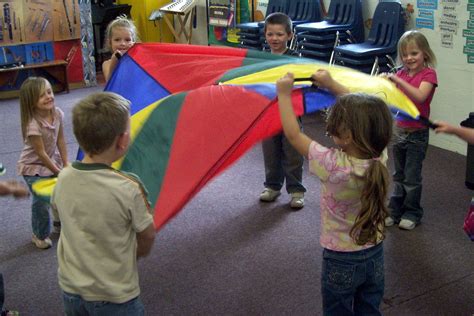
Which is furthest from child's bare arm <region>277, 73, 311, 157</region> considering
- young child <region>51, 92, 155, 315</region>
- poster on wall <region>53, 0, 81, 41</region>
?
poster on wall <region>53, 0, 81, 41</region>

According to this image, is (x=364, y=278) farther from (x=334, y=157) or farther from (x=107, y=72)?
(x=107, y=72)

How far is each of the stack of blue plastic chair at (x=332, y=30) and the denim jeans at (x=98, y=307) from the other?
13.8 feet

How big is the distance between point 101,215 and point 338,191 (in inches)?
29.4

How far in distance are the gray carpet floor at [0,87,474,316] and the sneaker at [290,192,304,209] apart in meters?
0.05

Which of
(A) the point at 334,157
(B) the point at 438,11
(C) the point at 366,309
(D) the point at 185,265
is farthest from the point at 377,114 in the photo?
(B) the point at 438,11

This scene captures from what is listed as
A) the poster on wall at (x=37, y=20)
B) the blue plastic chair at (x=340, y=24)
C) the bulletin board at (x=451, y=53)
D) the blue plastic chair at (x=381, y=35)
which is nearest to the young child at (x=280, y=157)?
the blue plastic chair at (x=381, y=35)

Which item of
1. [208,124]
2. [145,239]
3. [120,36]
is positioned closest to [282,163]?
[120,36]

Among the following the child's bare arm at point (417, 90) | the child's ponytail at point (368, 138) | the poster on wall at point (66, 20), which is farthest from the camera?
the poster on wall at point (66, 20)

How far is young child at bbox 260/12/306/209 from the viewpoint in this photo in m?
3.57

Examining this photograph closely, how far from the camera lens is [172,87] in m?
2.77

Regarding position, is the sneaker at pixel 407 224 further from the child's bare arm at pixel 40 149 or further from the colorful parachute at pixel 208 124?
the child's bare arm at pixel 40 149

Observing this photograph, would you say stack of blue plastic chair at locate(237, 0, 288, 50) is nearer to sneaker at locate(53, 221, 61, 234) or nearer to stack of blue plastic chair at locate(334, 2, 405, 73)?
stack of blue plastic chair at locate(334, 2, 405, 73)

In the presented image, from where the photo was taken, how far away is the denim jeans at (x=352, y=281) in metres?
1.93

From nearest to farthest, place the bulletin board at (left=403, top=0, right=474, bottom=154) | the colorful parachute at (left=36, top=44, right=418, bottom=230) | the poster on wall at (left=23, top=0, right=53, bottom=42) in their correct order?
1. the colorful parachute at (left=36, top=44, right=418, bottom=230)
2. the bulletin board at (left=403, top=0, right=474, bottom=154)
3. the poster on wall at (left=23, top=0, right=53, bottom=42)
